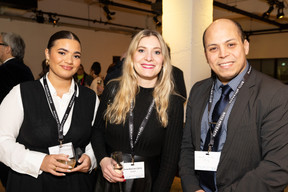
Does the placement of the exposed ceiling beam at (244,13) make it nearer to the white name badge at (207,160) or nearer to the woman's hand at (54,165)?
the white name badge at (207,160)

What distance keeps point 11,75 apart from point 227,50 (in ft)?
7.77

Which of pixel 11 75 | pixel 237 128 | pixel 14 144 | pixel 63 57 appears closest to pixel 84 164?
pixel 14 144

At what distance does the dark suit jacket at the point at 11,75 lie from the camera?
2.78m

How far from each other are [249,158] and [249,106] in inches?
11.6

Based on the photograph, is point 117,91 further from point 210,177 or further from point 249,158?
point 249,158

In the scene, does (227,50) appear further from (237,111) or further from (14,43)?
(14,43)

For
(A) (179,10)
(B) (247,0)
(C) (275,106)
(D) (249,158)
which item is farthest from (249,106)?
(B) (247,0)

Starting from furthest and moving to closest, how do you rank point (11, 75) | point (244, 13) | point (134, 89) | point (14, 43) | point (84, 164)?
1. point (244, 13)
2. point (14, 43)
3. point (11, 75)
4. point (134, 89)
5. point (84, 164)

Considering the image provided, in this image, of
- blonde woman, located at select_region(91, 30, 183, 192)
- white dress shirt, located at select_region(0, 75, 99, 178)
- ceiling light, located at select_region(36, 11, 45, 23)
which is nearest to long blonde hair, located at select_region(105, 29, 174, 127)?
blonde woman, located at select_region(91, 30, 183, 192)

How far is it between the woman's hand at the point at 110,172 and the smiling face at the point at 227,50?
0.90 meters

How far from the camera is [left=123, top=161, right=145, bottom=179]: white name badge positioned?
171 centimetres

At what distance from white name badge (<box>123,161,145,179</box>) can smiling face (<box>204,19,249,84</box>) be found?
2.69 feet

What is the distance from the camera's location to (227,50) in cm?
154

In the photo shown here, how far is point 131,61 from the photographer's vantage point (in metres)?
2.03
